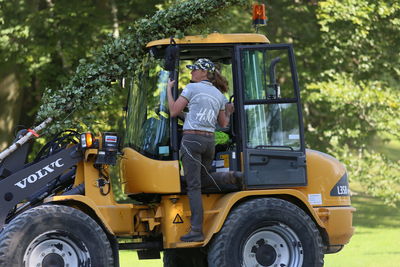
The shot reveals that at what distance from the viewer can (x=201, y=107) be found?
926 centimetres

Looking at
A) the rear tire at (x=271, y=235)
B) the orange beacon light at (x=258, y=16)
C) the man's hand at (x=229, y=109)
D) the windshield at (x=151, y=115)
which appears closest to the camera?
the rear tire at (x=271, y=235)

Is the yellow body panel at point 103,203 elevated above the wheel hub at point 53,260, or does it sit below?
above

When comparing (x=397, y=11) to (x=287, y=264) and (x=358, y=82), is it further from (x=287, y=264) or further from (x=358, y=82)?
(x=287, y=264)

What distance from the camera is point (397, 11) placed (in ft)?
69.3

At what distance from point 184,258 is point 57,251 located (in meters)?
2.32

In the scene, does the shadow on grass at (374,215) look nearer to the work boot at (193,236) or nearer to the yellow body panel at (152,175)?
the yellow body panel at (152,175)

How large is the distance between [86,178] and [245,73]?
74.9 inches

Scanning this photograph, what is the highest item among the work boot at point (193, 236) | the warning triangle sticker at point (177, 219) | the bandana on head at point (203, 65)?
the bandana on head at point (203, 65)

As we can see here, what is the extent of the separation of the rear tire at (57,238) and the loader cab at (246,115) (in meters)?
1.06

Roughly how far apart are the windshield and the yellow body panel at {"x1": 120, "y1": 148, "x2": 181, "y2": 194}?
94mm

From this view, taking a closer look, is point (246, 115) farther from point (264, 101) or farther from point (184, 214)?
point (184, 214)

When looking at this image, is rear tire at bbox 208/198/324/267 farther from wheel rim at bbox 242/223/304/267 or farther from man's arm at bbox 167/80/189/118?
man's arm at bbox 167/80/189/118

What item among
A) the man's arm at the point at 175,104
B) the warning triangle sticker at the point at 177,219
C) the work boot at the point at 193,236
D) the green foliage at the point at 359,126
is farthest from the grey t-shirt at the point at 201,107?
the green foliage at the point at 359,126

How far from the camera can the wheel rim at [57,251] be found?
8812mm
